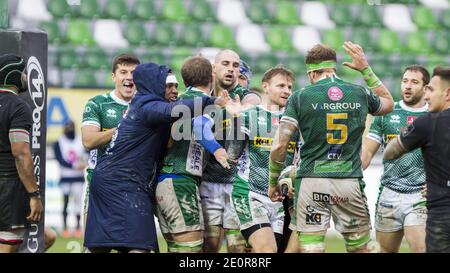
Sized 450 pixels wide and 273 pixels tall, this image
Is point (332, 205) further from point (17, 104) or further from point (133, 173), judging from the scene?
point (17, 104)

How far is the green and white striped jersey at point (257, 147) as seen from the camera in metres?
10.9

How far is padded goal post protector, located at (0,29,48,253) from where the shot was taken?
10.3 metres

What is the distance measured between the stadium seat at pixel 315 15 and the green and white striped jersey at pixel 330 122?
14.9m

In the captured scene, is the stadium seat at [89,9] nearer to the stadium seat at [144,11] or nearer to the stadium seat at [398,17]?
the stadium seat at [144,11]

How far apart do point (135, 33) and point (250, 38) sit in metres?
2.79

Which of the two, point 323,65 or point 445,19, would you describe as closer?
point 323,65

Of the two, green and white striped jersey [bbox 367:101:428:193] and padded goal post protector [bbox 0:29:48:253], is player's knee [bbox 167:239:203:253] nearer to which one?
padded goal post protector [bbox 0:29:48:253]

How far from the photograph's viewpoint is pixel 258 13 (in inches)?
983

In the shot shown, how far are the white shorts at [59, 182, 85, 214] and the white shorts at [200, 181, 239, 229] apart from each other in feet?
30.2

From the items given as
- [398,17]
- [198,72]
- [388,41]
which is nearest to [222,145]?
[198,72]

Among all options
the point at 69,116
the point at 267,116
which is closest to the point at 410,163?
the point at 267,116

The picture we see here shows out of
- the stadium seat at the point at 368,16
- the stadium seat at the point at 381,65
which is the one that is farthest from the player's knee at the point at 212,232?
the stadium seat at the point at 368,16

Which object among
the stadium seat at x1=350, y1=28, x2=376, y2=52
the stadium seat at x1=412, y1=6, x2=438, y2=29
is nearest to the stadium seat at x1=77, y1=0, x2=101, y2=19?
the stadium seat at x1=350, y1=28, x2=376, y2=52

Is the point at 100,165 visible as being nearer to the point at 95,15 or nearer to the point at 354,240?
the point at 354,240
